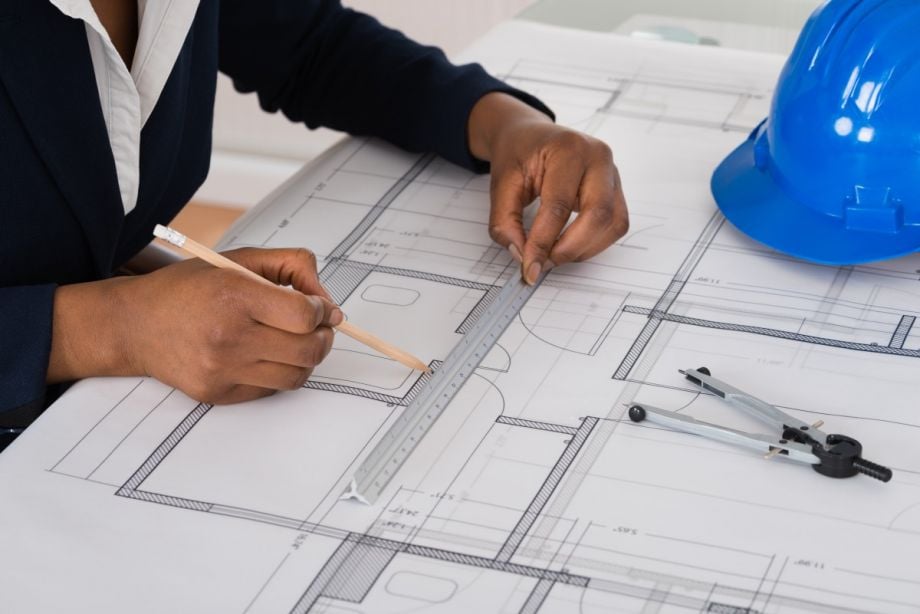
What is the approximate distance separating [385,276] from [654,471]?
1.40 ft

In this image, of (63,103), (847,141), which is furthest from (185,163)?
(847,141)

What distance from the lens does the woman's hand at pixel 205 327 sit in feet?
3.35

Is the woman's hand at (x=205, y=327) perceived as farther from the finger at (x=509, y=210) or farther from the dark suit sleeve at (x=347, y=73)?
the dark suit sleeve at (x=347, y=73)

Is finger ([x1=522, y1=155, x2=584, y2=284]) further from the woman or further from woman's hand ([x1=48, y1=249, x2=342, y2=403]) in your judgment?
woman's hand ([x1=48, y1=249, x2=342, y2=403])

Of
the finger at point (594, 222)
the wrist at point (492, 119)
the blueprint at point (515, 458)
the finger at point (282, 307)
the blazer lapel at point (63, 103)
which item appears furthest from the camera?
the wrist at point (492, 119)

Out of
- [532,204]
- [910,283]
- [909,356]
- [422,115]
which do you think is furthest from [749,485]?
[422,115]

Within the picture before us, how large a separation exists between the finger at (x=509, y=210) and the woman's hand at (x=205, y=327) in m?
0.27

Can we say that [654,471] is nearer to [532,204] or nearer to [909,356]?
[909,356]

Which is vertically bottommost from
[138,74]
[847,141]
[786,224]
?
[786,224]

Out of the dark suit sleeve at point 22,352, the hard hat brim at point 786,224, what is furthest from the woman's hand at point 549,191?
the dark suit sleeve at point 22,352

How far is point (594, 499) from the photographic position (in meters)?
0.93

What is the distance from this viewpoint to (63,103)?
117 cm

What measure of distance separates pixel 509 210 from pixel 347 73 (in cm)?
42

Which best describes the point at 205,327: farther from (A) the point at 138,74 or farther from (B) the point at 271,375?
(A) the point at 138,74
